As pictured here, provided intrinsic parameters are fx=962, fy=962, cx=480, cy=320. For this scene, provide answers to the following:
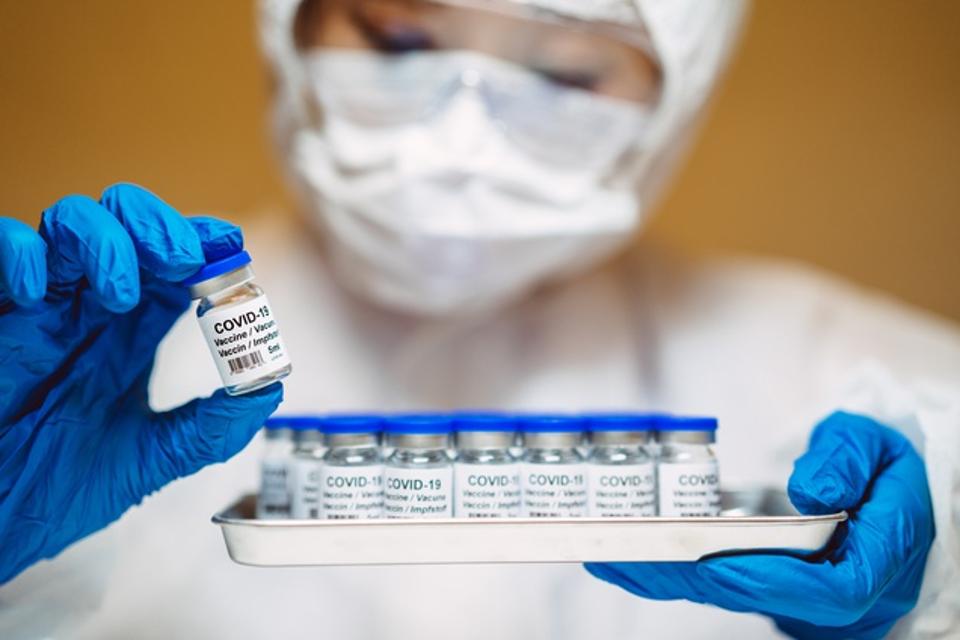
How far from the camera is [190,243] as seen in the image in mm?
750

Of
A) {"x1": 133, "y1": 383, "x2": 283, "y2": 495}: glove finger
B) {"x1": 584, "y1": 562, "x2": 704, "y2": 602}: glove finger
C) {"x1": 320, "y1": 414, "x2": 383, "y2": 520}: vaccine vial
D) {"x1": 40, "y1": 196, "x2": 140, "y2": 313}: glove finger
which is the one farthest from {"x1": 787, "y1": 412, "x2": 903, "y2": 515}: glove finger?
{"x1": 40, "y1": 196, "x2": 140, "y2": 313}: glove finger

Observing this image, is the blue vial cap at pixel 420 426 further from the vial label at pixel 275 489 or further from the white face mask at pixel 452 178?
the white face mask at pixel 452 178

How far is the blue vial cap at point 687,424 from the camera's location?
857mm

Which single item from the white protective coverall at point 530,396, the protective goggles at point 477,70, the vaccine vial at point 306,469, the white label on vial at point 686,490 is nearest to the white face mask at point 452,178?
the protective goggles at point 477,70

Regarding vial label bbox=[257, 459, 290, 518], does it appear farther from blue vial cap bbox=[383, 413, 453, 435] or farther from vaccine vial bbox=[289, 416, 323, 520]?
blue vial cap bbox=[383, 413, 453, 435]

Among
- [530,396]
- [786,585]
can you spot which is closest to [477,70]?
[530,396]

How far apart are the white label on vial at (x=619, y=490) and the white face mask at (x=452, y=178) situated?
38 centimetres

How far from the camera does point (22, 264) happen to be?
0.71 metres

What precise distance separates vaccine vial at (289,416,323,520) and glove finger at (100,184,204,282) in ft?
0.70

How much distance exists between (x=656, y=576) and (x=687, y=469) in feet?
0.31

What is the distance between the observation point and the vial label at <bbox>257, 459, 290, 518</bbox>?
35.9 inches

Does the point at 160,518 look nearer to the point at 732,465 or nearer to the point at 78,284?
the point at 78,284

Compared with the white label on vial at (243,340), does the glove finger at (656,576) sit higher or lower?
lower

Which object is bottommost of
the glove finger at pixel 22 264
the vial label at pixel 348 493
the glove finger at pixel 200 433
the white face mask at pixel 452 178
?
the vial label at pixel 348 493
